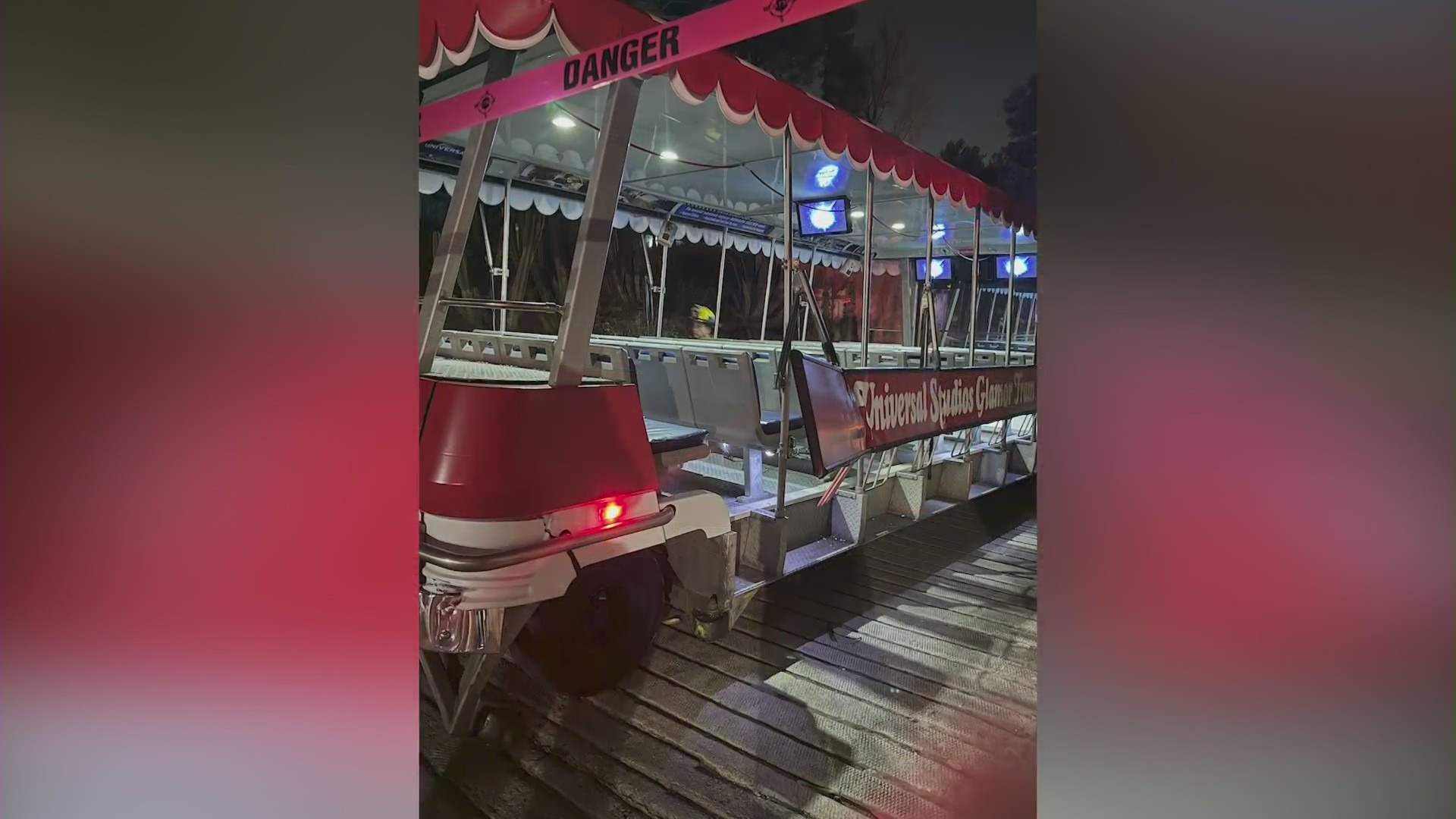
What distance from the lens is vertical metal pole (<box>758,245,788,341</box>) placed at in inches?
257

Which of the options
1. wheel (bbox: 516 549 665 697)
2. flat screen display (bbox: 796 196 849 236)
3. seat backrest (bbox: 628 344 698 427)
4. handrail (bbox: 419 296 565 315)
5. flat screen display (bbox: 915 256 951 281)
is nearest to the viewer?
handrail (bbox: 419 296 565 315)

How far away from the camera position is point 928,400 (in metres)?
3.60

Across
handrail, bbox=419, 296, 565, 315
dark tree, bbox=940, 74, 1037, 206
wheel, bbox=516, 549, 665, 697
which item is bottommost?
wheel, bbox=516, 549, 665, 697

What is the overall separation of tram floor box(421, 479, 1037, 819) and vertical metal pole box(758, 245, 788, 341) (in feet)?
12.8

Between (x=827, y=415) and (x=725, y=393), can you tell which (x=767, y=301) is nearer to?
(x=725, y=393)

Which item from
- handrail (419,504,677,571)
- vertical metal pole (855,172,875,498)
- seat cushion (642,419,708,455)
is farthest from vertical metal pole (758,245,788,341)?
handrail (419,504,677,571)

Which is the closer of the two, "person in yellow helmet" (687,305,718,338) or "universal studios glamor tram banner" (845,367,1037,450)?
"universal studios glamor tram banner" (845,367,1037,450)

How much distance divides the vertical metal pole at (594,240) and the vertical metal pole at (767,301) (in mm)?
4396

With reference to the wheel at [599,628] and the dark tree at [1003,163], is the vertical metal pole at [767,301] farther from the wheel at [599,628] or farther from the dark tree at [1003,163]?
the wheel at [599,628]

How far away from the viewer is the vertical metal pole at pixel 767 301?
21.4ft

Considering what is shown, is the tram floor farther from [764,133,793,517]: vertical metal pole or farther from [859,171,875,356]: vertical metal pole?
[859,171,875,356]: vertical metal pole

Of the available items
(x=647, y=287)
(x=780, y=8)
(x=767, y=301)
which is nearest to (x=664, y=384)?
(x=780, y=8)
